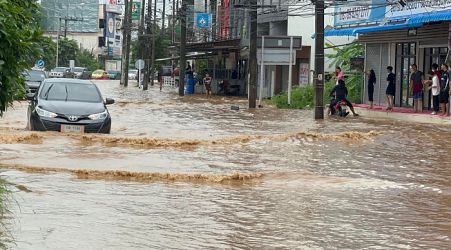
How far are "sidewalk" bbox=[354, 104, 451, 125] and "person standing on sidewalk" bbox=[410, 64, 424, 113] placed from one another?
1.16 ft

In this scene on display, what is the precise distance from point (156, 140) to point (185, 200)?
25.2 feet

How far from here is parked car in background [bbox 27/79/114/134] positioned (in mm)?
18531

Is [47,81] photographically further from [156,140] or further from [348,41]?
[348,41]

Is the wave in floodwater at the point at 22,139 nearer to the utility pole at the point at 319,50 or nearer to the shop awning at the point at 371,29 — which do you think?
the utility pole at the point at 319,50

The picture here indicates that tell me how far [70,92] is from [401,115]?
1231cm

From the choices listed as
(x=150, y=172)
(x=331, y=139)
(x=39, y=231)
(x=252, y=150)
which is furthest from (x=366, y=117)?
(x=39, y=231)

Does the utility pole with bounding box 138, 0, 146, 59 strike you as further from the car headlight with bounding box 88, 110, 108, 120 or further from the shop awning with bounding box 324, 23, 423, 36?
the car headlight with bounding box 88, 110, 108, 120

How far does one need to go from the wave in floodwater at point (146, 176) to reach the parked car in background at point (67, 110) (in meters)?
5.02

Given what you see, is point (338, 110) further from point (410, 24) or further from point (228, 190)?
point (228, 190)

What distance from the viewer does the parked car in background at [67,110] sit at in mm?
18531

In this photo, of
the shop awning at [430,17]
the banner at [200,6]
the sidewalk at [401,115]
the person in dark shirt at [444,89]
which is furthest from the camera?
the banner at [200,6]

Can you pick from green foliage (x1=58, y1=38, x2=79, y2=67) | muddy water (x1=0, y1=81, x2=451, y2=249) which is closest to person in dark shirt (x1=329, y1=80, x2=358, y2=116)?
muddy water (x1=0, y1=81, x2=451, y2=249)

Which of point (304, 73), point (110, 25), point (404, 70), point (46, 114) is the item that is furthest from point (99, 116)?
point (110, 25)

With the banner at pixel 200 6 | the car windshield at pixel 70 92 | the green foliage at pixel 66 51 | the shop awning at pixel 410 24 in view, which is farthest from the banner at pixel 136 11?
the car windshield at pixel 70 92
